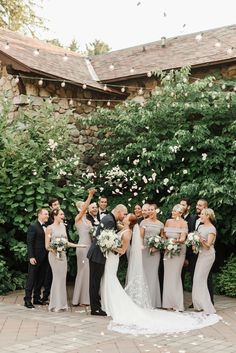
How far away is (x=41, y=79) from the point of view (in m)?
11.8

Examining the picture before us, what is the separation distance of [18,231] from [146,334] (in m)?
4.76

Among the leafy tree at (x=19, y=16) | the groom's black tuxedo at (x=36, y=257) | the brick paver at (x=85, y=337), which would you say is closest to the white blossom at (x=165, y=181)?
the groom's black tuxedo at (x=36, y=257)

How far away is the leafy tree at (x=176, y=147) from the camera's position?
404 inches

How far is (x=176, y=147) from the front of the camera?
1038cm

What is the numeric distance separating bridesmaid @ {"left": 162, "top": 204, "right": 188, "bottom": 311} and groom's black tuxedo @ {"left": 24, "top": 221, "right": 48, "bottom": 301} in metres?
2.08

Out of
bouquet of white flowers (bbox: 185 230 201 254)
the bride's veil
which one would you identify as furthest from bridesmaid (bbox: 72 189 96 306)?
bouquet of white flowers (bbox: 185 230 201 254)

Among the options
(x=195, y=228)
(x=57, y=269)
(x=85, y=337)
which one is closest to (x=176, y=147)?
(x=195, y=228)

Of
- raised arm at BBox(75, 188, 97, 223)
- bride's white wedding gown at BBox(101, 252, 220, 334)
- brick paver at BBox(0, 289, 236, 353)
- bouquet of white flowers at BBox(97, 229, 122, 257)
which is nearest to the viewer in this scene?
brick paver at BBox(0, 289, 236, 353)

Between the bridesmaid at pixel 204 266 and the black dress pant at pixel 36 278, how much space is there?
8.51ft

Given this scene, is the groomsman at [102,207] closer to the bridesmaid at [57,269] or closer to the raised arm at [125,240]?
the bridesmaid at [57,269]

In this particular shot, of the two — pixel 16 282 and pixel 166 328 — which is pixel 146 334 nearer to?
pixel 166 328

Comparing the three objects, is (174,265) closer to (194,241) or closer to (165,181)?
(194,241)

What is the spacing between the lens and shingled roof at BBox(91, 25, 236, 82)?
12.1 metres

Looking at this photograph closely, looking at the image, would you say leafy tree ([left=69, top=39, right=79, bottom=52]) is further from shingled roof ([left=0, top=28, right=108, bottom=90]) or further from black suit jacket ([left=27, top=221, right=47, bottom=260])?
black suit jacket ([left=27, top=221, right=47, bottom=260])
